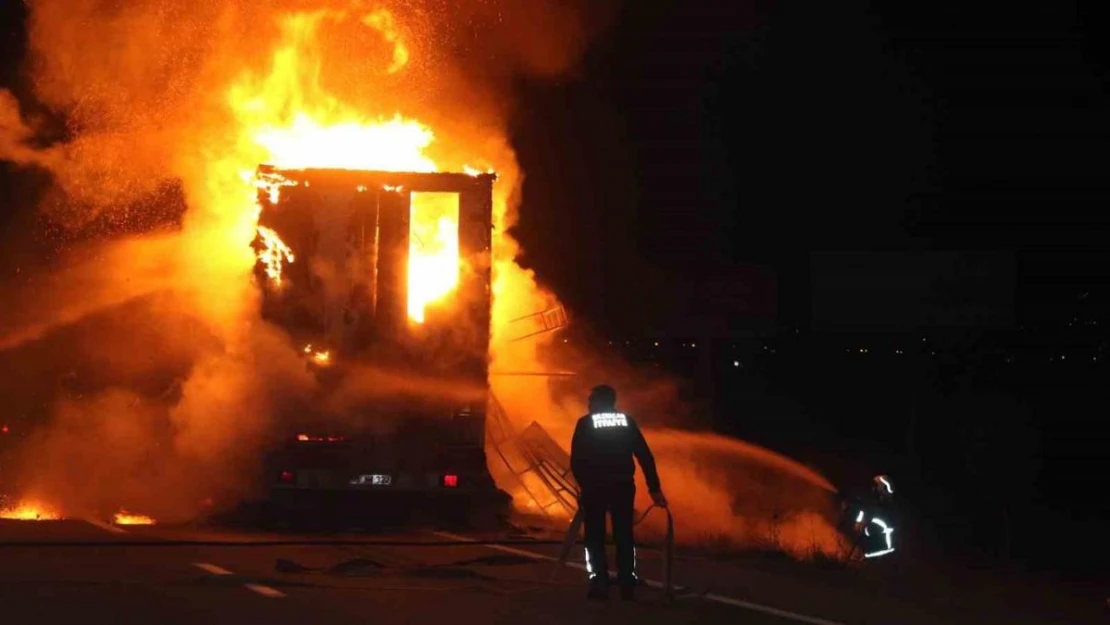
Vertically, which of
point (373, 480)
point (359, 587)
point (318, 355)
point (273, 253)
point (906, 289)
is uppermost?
point (906, 289)

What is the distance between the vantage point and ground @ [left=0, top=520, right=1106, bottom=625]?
10164mm

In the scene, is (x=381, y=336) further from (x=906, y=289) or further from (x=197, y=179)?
(x=906, y=289)

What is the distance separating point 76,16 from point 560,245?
17.6 m

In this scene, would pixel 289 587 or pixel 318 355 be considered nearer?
pixel 289 587

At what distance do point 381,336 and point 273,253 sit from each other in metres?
1.45

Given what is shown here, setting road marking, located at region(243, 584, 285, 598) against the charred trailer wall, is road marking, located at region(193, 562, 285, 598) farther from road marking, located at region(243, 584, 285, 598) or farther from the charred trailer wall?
the charred trailer wall

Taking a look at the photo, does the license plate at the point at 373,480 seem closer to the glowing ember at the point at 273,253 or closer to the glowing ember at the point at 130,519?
the glowing ember at the point at 273,253

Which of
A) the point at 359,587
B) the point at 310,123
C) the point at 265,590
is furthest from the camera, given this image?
the point at 310,123

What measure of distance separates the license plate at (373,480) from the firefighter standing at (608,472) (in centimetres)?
509

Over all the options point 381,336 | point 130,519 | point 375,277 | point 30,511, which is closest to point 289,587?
point 381,336

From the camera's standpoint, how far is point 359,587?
11578mm

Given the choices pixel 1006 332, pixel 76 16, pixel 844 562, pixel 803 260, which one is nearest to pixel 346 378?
pixel 844 562

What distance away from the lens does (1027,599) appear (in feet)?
42.6

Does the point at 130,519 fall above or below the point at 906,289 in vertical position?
below
